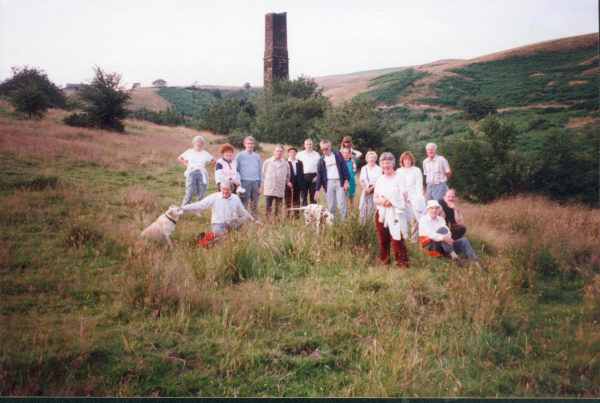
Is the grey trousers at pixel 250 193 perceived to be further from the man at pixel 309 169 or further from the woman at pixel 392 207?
the woman at pixel 392 207

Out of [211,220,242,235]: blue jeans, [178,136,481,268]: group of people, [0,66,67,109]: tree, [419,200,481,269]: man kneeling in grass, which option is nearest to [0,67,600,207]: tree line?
[0,66,67,109]: tree

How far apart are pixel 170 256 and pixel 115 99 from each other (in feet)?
13.1

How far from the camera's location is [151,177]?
7.01 m

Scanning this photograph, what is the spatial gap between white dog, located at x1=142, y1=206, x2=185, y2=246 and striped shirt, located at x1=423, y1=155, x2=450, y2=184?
468 cm

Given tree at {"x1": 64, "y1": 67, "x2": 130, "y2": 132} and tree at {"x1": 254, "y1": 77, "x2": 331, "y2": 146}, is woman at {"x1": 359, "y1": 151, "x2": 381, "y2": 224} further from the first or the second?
tree at {"x1": 254, "y1": 77, "x2": 331, "y2": 146}

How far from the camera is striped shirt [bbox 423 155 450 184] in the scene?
6.88 m

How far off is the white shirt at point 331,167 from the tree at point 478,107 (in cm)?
250

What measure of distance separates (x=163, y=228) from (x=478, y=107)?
5.68 meters

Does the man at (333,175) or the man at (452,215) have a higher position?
the man at (333,175)

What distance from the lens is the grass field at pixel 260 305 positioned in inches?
113

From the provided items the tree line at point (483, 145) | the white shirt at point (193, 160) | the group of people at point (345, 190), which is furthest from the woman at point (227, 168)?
the tree line at point (483, 145)

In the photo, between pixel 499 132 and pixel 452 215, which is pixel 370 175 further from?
pixel 499 132

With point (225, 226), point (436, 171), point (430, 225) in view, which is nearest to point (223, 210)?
point (225, 226)

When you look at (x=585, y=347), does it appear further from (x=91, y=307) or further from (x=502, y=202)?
(x=502, y=202)
